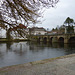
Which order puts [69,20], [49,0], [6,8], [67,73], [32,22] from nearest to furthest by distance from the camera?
[67,73]
[49,0]
[6,8]
[32,22]
[69,20]

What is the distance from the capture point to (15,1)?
179 inches

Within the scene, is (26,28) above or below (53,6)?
below

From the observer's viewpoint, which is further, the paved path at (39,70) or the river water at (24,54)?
the river water at (24,54)

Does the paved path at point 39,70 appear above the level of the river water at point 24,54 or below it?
above

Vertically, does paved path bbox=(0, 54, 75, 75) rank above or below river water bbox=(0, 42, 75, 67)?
above

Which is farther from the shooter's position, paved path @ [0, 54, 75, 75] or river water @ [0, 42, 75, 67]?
river water @ [0, 42, 75, 67]

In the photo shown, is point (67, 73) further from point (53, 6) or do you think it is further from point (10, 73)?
point (53, 6)

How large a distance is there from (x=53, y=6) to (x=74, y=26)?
5510 cm

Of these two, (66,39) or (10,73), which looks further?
(66,39)

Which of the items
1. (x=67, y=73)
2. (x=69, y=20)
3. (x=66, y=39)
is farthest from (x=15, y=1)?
(x=69, y=20)

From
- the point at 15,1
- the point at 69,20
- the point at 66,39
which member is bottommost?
the point at 66,39

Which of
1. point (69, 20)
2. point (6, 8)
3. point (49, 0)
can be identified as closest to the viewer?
point (49, 0)

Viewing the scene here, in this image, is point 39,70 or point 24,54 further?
point 24,54

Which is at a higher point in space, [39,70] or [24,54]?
[39,70]
